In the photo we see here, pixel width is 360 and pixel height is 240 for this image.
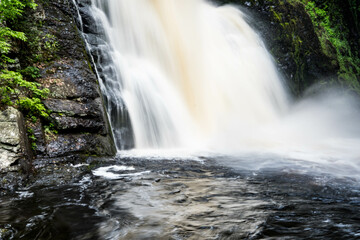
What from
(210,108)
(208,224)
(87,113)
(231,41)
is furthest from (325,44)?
(208,224)

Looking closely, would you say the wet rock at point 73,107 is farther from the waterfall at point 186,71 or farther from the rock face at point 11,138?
the waterfall at point 186,71

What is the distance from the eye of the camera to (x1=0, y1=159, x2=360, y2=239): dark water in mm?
2537

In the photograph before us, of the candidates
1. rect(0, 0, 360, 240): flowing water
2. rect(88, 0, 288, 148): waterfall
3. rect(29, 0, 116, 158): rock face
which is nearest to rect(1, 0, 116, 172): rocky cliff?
rect(29, 0, 116, 158): rock face

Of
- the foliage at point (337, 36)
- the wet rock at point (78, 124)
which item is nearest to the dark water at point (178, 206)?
the wet rock at point (78, 124)

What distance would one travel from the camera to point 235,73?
12.3 metres

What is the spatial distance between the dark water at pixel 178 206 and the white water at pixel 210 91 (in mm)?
2672

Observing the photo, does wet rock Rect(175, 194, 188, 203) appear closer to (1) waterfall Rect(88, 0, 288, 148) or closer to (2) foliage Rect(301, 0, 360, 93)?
(1) waterfall Rect(88, 0, 288, 148)

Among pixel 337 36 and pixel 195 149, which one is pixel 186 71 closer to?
pixel 195 149

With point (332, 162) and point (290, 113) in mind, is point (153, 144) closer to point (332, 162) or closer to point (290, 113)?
point (332, 162)

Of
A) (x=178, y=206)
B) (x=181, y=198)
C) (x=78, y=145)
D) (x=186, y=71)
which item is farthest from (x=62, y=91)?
(x=186, y=71)

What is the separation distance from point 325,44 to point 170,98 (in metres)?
10.7

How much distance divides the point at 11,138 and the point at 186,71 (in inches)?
294

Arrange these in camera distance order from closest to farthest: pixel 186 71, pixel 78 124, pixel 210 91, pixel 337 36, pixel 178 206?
pixel 178 206
pixel 78 124
pixel 186 71
pixel 210 91
pixel 337 36

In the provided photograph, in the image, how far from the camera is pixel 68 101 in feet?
18.3
